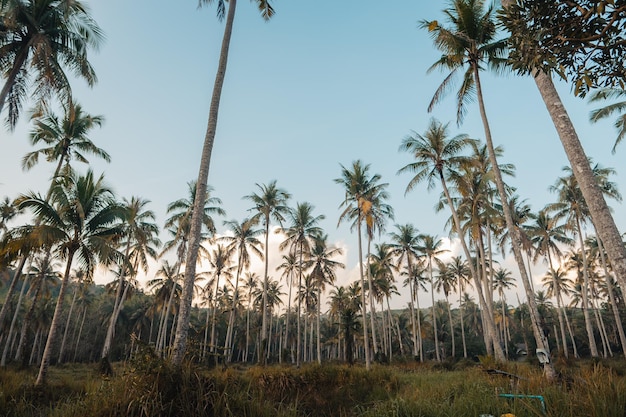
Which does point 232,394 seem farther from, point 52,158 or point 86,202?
point 52,158

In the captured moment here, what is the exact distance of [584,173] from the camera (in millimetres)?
5102

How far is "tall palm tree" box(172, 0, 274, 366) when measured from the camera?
6.56 metres

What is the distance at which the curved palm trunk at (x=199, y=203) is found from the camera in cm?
649

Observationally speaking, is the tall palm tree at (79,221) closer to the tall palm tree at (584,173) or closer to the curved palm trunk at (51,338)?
the curved palm trunk at (51,338)

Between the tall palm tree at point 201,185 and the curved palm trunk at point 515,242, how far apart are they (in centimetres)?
928

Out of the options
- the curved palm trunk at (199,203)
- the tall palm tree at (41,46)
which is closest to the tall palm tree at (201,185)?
the curved palm trunk at (199,203)

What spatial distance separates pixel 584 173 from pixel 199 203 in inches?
297

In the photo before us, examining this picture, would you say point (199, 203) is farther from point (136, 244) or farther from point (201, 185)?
point (136, 244)

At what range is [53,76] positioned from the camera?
1135 centimetres

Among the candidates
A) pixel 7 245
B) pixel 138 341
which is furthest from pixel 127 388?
pixel 7 245

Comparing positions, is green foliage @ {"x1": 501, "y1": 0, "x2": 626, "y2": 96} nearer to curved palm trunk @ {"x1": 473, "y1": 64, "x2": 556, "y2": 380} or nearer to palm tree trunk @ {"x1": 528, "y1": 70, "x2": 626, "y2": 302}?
palm tree trunk @ {"x1": 528, "y1": 70, "x2": 626, "y2": 302}

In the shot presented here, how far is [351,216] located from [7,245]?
19.4 m

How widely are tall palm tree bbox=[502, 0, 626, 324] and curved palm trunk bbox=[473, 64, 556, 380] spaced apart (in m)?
6.51

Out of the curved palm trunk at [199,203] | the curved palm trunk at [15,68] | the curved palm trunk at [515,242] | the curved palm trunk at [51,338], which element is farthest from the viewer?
the curved palm trunk at [51,338]
